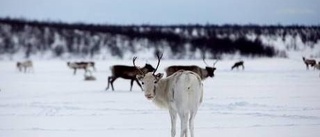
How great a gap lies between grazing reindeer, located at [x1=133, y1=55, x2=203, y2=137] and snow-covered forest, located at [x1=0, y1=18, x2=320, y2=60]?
30983mm

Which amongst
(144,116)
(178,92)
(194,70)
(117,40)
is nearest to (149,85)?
(178,92)

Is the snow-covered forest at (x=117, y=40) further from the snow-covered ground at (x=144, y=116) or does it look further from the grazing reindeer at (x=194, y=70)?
the snow-covered ground at (x=144, y=116)

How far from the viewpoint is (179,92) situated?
209 inches

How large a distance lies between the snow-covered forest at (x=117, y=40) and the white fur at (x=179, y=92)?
31.0 m

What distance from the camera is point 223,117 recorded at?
7.93 meters

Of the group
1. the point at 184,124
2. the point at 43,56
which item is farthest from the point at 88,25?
the point at 184,124

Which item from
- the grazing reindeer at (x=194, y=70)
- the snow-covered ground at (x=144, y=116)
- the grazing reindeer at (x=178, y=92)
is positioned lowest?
the snow-covered ground at (x=144, y=116)

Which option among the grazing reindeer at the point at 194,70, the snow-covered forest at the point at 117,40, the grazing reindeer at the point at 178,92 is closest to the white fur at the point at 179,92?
the grazing reindeer at the point at 178,92

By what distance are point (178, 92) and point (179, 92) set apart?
0.02 metres

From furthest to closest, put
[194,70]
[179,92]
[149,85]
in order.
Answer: [194,70] < [149,85] < [179,92]

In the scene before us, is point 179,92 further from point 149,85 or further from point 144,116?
point 144,116

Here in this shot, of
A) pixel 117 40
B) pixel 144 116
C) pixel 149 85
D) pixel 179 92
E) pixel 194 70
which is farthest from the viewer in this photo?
pixel 117 40

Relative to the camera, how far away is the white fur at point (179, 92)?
5312 millimetres

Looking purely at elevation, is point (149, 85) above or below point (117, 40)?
below
